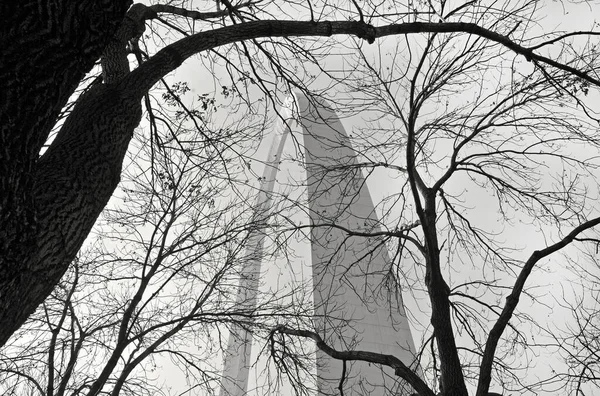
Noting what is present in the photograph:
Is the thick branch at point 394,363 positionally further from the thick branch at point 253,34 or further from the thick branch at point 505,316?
the thick branch at point 253,34

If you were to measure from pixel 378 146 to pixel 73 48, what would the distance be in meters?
4.73

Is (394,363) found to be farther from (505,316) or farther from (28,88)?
(28,88)

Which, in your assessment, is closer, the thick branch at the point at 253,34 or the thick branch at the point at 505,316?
the thick branch at the point at 253,34

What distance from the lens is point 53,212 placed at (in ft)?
6.13

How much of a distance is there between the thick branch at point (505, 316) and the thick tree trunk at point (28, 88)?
359 centimetres

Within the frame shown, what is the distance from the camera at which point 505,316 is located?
4.51 m

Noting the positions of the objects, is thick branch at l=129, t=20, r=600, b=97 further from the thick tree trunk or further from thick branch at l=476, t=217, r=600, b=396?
thick branch at l=476, t=217, r=600, b=396

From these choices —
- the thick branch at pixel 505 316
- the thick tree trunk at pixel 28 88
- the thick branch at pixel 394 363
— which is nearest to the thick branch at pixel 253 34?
the thick tree trunk at pixel 28 88

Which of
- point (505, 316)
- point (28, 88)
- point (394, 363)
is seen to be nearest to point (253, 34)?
point (28, 88)

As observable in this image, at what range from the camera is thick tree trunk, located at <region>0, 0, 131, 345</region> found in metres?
1.39

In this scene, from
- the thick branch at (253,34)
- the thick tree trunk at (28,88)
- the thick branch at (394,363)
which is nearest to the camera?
the thick tree trunk at (28,88)

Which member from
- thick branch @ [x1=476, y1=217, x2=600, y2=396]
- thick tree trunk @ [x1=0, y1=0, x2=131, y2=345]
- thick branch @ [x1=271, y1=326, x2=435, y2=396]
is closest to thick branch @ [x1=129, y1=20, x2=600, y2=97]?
thick tree trunk @ [x1=0, y1=0, x2=131, y2=345]

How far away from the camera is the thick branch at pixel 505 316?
432 cm

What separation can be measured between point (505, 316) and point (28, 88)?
4.03 m
